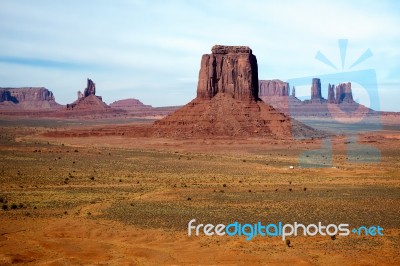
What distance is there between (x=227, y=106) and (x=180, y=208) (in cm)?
6364

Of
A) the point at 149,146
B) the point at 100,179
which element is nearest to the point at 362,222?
the point at 100,179

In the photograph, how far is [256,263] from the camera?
53.0 ft

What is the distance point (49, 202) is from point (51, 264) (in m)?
10.9

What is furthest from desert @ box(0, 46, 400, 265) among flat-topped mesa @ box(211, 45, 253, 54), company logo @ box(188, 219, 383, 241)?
flat-topped mesa @ box(211, 45, 253, 54)

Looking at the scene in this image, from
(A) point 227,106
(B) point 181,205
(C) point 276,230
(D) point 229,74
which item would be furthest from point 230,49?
(C) point 276,230

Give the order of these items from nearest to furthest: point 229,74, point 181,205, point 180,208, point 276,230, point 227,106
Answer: point 276,230
point 180,208
point 181,205
point 227,106
point 229,74

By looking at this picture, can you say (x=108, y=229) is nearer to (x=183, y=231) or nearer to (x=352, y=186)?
(x=183, y=231)

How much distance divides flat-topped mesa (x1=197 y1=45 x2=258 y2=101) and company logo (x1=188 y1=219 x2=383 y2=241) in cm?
7025

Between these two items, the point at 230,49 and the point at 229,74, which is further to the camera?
the point at 230,49

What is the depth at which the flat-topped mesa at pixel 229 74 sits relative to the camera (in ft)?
297

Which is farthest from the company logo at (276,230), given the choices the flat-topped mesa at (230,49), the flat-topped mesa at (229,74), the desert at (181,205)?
the flat-topped mesa at (230,49)

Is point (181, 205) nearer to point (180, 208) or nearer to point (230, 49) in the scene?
point (180, 208)

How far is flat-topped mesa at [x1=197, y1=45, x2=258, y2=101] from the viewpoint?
297 feet

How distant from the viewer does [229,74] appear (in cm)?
9031
